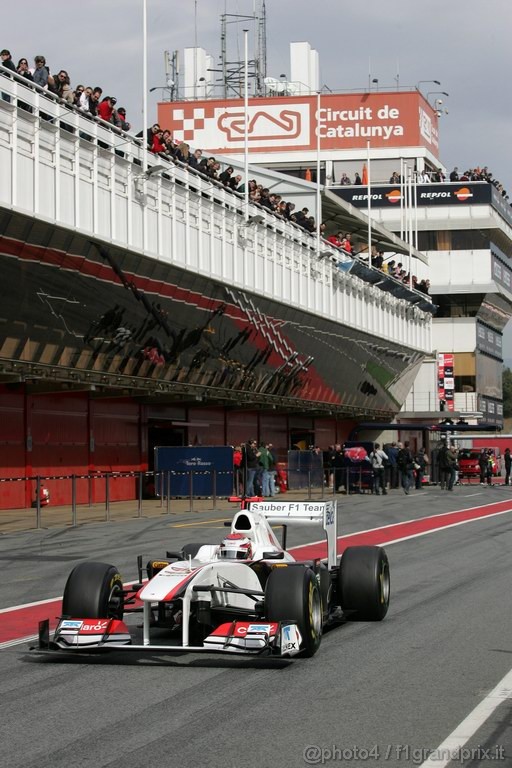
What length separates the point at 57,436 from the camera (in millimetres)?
34000

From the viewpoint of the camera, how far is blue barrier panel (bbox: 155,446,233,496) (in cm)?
3162

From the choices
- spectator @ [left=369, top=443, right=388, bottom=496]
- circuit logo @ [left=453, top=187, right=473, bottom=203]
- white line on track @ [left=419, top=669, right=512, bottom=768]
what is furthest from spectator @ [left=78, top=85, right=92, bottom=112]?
circuit logo @ [left=453, top=187, right=473, bottom=203]

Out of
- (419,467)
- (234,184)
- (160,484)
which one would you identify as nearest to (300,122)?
(419,467)

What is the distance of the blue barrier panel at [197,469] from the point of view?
31625mm

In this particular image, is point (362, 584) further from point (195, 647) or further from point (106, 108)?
point (106, 108)

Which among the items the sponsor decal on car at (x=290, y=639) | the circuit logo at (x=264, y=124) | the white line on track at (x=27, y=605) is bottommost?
the white line on track at (x=27, y=605)

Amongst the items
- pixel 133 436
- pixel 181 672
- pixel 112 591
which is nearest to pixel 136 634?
pixel 112 591

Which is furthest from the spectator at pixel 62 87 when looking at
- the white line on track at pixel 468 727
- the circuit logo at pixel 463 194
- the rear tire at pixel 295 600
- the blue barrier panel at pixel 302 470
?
the circuit logo at pixel 463 194

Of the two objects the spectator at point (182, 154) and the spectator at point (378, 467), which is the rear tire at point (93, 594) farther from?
the spectator at point (378, 467)

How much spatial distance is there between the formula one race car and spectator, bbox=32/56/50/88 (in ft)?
62.9

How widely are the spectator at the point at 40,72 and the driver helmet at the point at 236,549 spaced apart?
1934 centimetres

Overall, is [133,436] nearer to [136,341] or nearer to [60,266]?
[136,341]

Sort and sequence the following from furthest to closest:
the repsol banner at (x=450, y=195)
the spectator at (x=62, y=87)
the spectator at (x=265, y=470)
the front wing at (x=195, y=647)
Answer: the repsol banner at (x=450, y=195) < the spectator at (x=265, y=470) < the spectator at (x=62, y=87) < the front wing at (x=195, y=647)

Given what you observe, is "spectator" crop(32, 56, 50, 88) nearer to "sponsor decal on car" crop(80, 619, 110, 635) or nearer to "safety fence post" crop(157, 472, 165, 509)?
"safety fence post" crop(157, 472, 165, 509)
